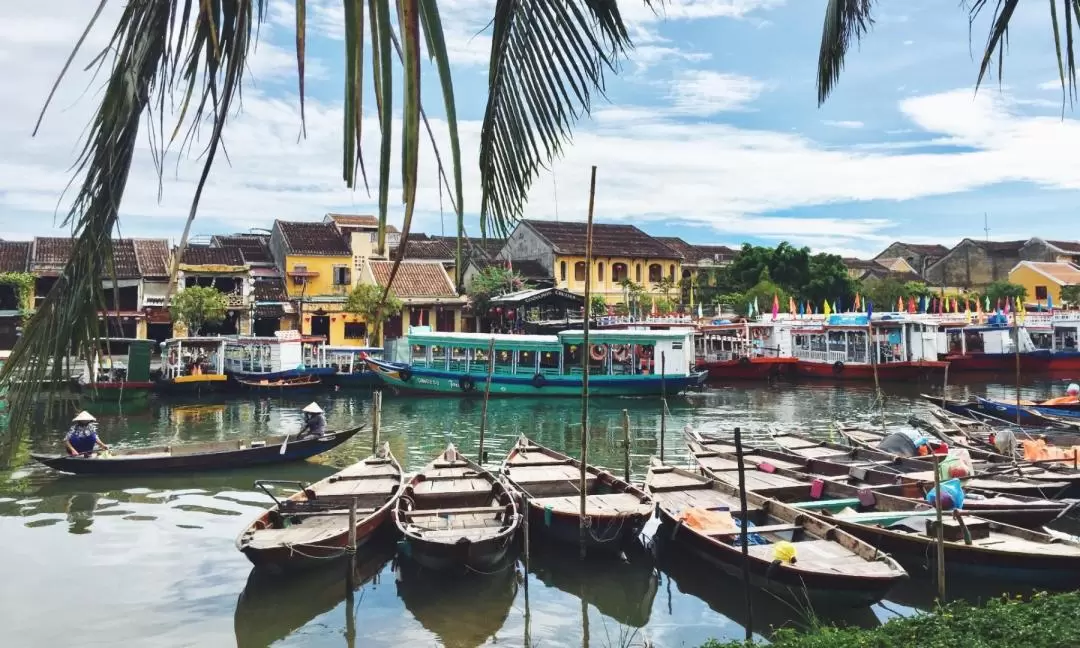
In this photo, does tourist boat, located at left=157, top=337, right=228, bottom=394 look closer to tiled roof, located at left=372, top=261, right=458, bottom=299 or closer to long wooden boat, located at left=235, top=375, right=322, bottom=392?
long wooden boat, located at left=235, top=375, right=322, bottom=392

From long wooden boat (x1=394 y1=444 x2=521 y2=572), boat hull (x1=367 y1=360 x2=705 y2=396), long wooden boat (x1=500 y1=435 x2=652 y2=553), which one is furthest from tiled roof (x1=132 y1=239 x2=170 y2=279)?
long wooden boat (x1=500 y1=435 x2=652 y2=553)

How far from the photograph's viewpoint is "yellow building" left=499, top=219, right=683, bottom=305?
38062 mm

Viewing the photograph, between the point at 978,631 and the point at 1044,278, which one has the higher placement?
the point at 1044,278

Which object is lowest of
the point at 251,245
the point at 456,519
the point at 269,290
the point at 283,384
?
the point at 456,519

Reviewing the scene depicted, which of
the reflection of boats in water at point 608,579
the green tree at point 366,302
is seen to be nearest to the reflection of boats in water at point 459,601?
the reflection of boats in water at point 608,579

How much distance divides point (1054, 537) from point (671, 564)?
371 cm

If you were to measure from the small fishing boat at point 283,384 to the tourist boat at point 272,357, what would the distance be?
0.13 meters

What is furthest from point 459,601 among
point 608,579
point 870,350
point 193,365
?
point 870,350

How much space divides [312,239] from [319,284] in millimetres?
2132

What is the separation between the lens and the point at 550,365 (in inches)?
980

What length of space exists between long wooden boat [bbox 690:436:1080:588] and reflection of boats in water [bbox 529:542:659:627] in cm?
181

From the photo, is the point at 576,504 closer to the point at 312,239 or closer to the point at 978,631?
the point at 978,631

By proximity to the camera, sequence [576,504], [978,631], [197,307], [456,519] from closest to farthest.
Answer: [978,631]
[456,519]
[576,504]
[197,307]

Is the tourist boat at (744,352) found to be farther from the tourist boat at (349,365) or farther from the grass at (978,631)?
the grass at (978,631)
